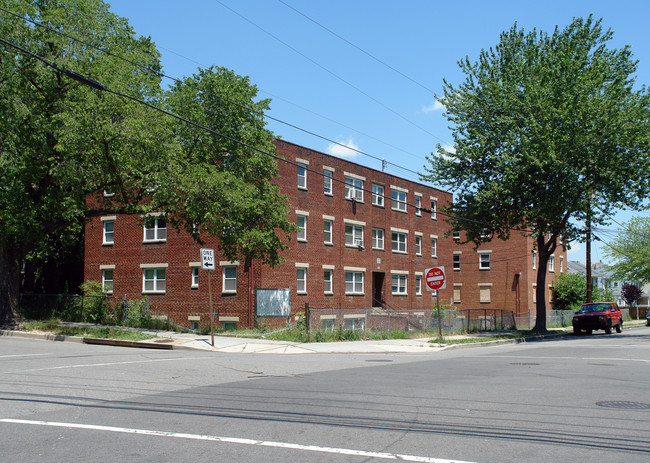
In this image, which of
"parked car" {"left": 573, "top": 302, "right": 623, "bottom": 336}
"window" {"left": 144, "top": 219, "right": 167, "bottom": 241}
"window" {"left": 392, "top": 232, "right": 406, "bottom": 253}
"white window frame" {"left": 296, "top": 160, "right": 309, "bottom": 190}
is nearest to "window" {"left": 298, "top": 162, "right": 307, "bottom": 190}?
"white window frame" {"left": 296, "top": 160, "right": 309, "bottom": 190}

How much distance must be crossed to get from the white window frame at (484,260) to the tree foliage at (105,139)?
33.9 metres

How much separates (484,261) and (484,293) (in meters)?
3.02

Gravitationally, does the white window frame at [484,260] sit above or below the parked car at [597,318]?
above

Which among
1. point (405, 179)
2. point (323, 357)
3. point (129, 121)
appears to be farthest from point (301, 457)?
point (405, 179)

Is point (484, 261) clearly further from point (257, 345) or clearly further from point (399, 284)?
point (257, 345)

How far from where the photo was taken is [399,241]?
1754 inches

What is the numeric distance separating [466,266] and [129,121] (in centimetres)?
4279

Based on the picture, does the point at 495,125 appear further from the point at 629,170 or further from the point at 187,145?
the point at 187,145

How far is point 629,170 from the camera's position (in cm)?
2923

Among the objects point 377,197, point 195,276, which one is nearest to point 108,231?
point 195,276

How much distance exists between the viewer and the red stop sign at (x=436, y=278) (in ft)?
72.6

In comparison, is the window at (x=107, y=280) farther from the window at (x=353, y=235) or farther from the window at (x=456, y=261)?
the window at (x=456, y=261)

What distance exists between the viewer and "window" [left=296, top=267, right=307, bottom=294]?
3494 centimetres

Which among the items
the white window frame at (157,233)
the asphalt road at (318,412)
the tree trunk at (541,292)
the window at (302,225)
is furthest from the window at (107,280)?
the tree trunk at (541,292)
